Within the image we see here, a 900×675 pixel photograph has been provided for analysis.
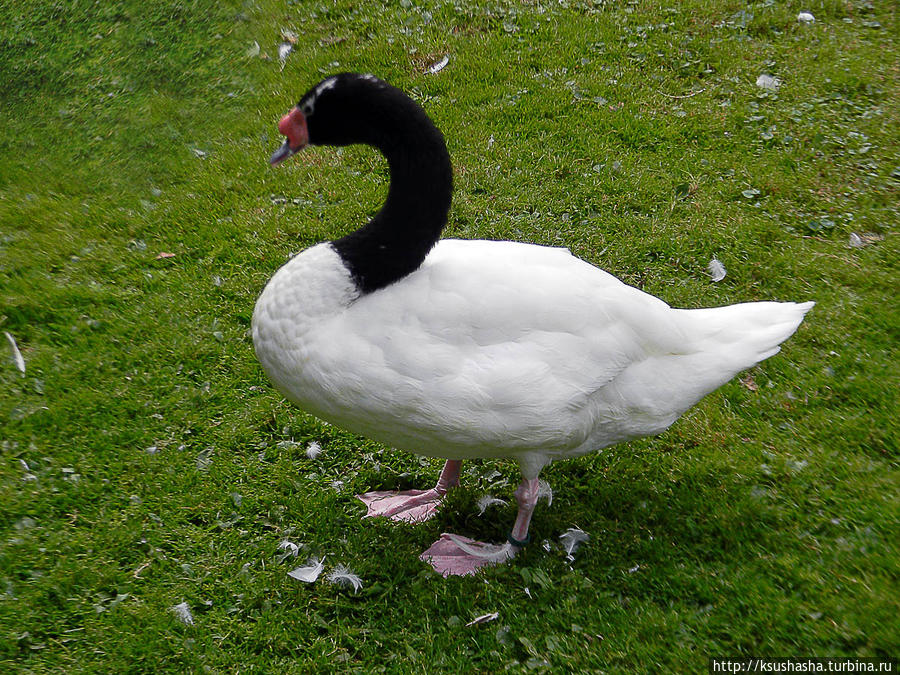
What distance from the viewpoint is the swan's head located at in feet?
9.52

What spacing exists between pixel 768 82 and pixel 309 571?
18.6 feet

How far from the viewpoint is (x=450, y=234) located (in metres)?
5.24

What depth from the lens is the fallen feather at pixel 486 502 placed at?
3.74 metres

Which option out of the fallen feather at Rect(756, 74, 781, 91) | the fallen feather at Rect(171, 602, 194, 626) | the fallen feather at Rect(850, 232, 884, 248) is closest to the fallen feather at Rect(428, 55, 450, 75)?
the fallen feather at Rect(756, 74, 781, 91)

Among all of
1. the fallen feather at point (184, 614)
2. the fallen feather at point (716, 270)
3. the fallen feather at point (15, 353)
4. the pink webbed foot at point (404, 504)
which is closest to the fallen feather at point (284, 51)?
the fallen feather at point (15, 353)

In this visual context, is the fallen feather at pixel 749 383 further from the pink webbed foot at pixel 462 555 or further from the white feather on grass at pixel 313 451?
the white feather on grass at pixel 313 451

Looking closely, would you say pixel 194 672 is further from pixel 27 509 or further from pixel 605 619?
pixel 605 619

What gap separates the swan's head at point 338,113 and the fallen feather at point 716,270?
2.79 m

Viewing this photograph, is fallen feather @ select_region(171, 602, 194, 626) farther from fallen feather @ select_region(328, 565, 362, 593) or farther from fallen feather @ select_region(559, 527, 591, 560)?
fallen feather @ select_region(559, 527, 591, 560)

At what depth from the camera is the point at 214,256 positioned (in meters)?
5.16

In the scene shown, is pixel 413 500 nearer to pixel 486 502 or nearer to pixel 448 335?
pixel 486 502

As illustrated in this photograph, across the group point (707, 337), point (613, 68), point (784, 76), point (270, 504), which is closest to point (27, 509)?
point (270, 504)

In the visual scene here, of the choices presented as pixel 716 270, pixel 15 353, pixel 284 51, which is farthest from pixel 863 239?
pixel 15 353

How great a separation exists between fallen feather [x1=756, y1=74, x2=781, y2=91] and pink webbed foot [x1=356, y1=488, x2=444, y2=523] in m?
4.86
